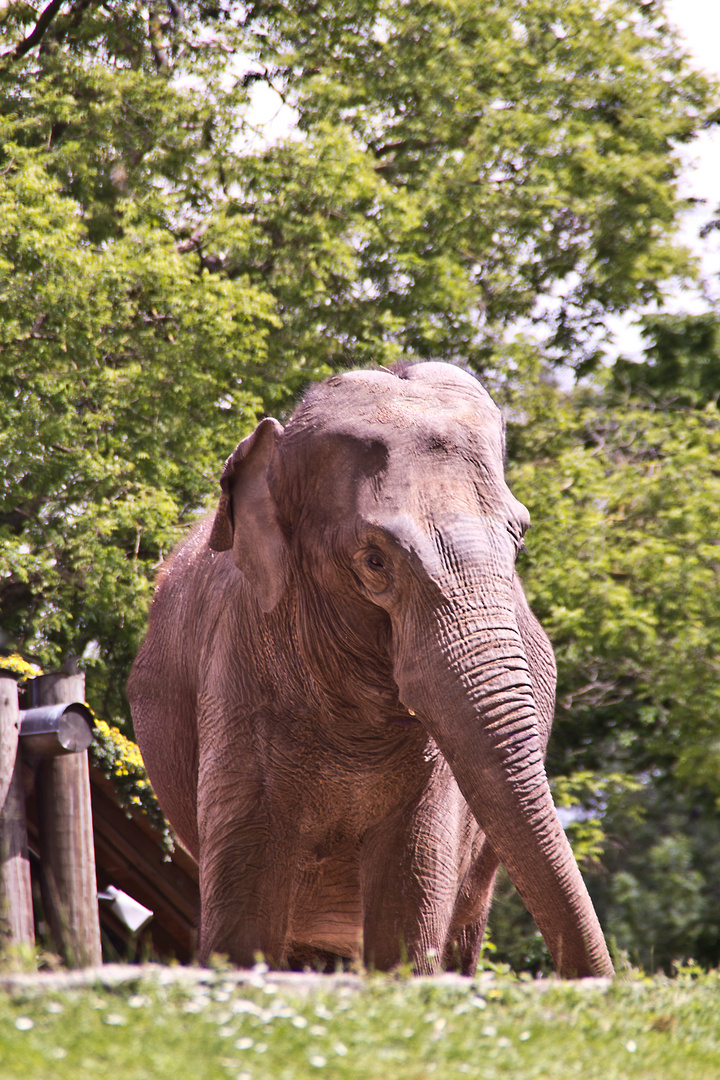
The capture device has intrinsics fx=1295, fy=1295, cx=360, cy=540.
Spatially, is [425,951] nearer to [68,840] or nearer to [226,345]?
[68,840]

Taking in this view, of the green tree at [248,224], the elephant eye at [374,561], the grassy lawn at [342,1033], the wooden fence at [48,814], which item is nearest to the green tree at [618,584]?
the green tree at [248,224]

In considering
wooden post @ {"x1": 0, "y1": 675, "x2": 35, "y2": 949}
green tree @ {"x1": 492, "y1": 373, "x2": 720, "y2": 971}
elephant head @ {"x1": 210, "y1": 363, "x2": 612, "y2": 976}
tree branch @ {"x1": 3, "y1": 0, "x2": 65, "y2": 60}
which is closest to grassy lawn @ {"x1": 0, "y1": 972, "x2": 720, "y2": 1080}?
elephant head @ {"x1": 210, "y1": 363, "x2": 612, "y2": 976}

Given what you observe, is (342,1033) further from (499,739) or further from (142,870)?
(142,870)

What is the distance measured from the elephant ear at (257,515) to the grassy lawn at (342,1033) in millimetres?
1678

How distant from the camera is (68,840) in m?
6.98

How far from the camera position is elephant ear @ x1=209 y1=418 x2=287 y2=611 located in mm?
4375

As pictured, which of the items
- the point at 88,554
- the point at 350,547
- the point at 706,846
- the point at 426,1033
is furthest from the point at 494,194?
the point at 426,1033

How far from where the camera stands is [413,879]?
4.46 m

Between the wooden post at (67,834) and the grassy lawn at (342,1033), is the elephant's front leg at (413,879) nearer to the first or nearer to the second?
the grassy lawn at (342,1033)

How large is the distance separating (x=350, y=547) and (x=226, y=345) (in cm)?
693

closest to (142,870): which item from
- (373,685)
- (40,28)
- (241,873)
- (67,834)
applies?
(67,834)

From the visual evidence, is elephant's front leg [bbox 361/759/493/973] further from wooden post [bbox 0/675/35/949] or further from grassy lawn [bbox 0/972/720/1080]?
wooden post [bbox 0/675/35/949]

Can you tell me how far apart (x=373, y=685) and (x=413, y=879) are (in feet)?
2.36

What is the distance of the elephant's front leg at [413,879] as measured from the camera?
4453mm
